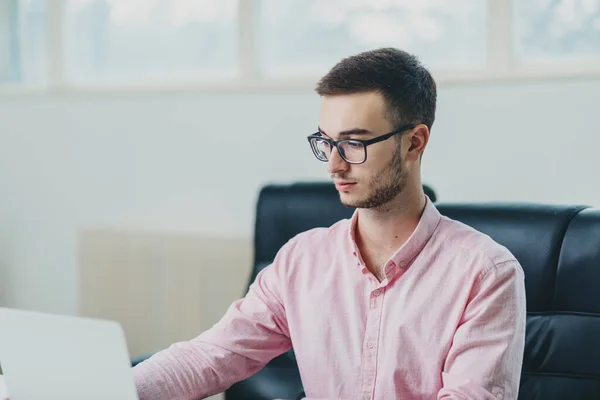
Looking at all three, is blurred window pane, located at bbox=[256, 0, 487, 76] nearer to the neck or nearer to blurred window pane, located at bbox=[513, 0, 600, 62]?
blurred window pane, located at bbox=[513, 0, 600, 62]

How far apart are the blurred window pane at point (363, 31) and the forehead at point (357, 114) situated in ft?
3.71

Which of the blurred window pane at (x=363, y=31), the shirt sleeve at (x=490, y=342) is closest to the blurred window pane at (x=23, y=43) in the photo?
the blurred window pane at (x=363, y=31)

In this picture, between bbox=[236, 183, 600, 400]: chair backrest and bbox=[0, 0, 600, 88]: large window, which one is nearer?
bbox=[236, 183, 600, 400]: chair backrest

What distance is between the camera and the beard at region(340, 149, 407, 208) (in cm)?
154

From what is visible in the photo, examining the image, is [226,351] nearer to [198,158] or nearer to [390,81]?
[390,81]

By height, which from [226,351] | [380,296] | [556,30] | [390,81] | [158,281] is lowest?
[158,281]

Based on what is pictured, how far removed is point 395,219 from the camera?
1.61 metres

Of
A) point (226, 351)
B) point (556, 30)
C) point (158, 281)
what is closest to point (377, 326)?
point (226, 351)

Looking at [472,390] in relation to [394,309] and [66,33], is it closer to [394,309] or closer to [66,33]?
[394,309]

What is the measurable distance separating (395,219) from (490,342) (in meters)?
0.30

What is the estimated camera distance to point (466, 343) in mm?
1440

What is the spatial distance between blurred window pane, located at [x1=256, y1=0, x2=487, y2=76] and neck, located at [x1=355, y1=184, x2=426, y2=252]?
3.60ft

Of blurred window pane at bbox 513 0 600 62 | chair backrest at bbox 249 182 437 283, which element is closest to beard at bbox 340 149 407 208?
chair backrest at bbox 249 182 437 283

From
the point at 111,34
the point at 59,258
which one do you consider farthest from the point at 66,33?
the point at 59,258
